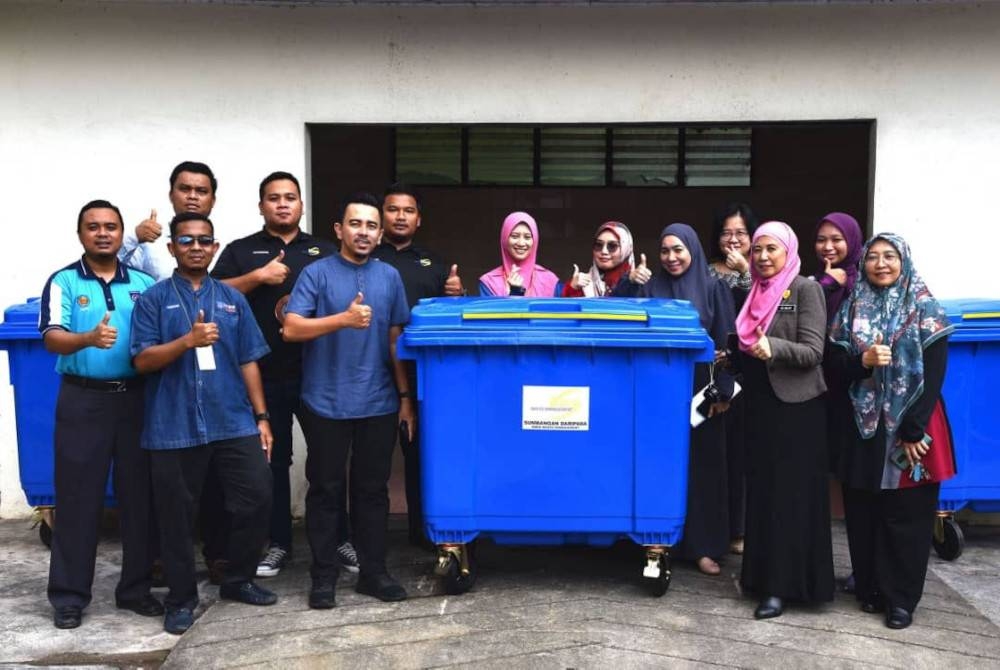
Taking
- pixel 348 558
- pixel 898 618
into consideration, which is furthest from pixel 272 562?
pixel 898 618

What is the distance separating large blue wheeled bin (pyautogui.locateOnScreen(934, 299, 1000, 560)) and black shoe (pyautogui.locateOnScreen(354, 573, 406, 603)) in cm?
259

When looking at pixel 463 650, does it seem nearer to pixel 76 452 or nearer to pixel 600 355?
pixel 600 355

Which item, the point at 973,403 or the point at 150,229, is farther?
the point at 973,403

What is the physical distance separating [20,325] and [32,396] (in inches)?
13.4

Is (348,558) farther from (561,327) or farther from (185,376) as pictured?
(561,327)

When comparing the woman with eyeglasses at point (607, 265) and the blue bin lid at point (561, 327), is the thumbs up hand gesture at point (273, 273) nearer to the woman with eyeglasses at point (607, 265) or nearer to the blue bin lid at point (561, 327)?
the blue bin lid at point (561, 327)

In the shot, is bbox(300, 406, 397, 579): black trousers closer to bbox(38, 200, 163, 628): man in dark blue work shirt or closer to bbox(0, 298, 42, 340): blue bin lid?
bbox(38, 200, 163, 628): man in dark blue work shirt

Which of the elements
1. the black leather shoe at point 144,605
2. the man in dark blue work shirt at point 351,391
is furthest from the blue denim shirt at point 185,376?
the black leather shoe at point 144,605

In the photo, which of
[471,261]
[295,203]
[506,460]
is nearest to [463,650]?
[506,460]

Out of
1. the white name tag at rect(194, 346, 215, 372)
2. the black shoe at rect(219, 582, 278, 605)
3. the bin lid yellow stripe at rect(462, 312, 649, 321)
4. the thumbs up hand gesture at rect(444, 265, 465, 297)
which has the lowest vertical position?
the black shoe at rect(219, 582, 278, 605)

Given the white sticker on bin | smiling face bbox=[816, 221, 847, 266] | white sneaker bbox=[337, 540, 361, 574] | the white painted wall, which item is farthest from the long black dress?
the white painted wall

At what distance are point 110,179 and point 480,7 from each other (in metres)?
2.20

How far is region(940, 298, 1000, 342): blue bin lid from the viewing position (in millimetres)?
4594

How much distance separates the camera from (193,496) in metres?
3.97
